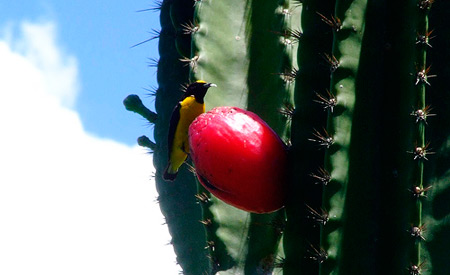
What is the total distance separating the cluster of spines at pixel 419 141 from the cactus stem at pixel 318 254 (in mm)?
200

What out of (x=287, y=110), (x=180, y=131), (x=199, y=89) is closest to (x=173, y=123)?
(x=180, y=131)

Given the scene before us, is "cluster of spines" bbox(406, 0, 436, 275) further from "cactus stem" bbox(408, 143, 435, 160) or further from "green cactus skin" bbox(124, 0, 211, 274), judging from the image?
"green cactus skin" bbox(124, 0, 211, 274)

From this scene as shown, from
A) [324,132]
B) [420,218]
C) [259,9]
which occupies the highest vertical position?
[259,9]

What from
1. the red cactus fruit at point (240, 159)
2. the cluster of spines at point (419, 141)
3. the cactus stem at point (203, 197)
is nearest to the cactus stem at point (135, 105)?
the cactus stem at point (203, 197)

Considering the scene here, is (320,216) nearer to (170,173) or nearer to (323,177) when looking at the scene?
(323,177)

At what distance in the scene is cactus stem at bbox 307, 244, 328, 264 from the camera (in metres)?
1.89

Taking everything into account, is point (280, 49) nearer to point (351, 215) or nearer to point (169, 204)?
point (351, 215)

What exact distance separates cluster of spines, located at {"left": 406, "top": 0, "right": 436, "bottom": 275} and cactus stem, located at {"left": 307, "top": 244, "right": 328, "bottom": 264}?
0.66 feet

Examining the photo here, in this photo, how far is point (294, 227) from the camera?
6.66ft

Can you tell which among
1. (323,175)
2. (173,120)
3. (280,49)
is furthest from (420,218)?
(173,120)

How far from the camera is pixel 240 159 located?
1.99 metres

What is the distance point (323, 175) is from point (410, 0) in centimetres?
49

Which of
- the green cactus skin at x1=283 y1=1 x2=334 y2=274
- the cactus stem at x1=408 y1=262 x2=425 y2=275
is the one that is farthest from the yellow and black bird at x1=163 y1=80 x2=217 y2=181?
the cactus stem at x1=408 y1=262 x2=425 y2=275

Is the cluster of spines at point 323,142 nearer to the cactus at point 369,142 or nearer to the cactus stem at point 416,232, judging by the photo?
the cactus at point 369,142
